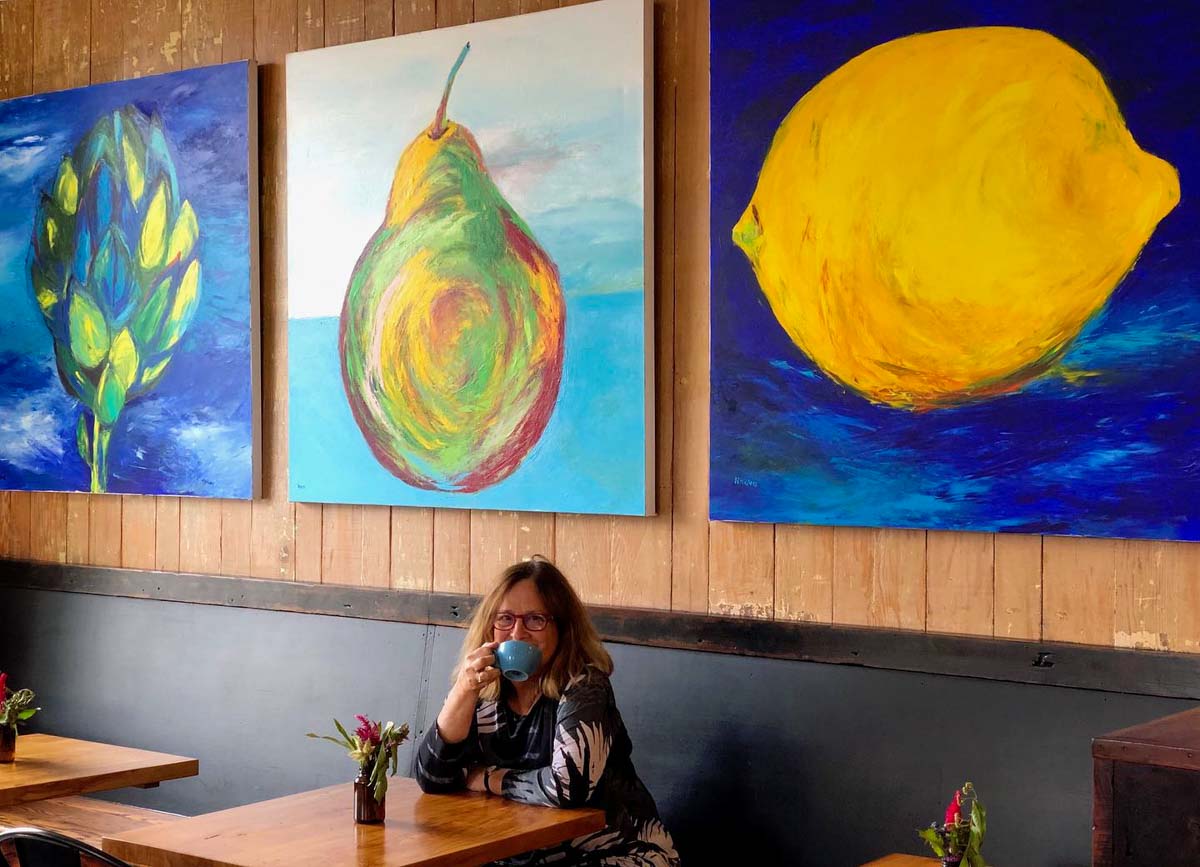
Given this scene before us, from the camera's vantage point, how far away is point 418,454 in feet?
14.2

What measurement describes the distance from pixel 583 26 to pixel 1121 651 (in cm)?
214

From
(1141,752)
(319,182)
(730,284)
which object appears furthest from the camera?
(319,182)

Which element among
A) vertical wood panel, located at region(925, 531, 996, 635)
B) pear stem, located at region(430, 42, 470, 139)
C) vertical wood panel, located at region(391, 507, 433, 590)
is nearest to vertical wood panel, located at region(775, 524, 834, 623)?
vertical wood panel, located at region(925, 531, 996, 635)

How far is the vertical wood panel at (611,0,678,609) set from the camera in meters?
3.90

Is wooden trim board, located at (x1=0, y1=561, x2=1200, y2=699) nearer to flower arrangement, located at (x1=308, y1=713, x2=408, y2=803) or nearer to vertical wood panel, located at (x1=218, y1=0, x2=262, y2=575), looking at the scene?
vertical wood panel, located at (x1=218, y1=0, x2=262, y2=575)

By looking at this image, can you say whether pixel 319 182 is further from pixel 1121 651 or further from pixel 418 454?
pixel 1121 651

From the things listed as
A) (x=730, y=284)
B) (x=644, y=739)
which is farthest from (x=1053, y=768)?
(x=730, y=284)

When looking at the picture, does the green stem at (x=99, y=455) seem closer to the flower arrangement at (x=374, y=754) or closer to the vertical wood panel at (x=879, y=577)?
the flower arrangement at (x=374, y=754)

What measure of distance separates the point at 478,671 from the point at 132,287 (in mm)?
2392

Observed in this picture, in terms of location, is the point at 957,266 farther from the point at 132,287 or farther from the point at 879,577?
the point at 132,287

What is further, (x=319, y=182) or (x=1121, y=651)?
(x=319, y=182)

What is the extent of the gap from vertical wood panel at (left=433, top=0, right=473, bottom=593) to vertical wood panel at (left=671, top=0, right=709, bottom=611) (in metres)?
0.71

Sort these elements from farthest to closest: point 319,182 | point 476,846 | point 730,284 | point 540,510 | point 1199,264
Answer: point 319,182, point 540,510, point 730,284, point 1199,264, point 476,846

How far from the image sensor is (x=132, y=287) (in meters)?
4.98
